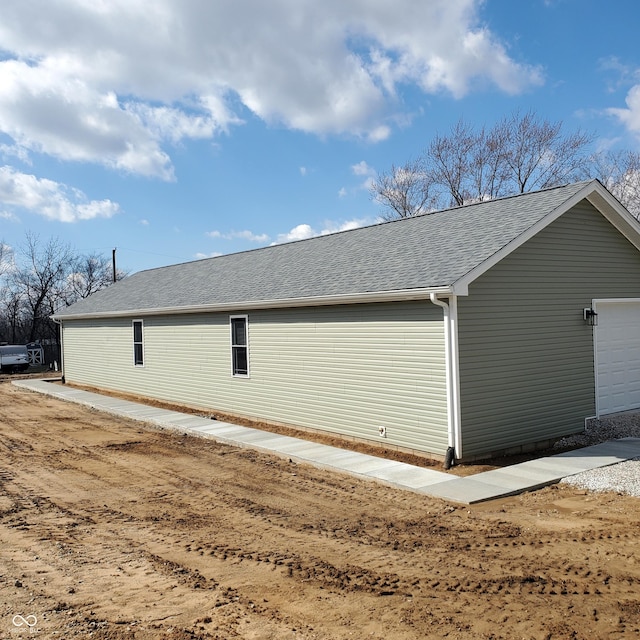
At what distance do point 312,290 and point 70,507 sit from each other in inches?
244

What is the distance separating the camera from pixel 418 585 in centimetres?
485

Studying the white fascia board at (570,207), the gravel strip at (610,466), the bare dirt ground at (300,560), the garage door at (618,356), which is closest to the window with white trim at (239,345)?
the bare dirt ground at (300,560)

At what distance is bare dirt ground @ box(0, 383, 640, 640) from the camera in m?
4.24

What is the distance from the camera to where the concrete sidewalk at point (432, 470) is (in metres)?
7.80

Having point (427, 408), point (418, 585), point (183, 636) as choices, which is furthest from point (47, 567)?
point (427, 408)

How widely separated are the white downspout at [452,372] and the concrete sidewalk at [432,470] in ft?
2.21

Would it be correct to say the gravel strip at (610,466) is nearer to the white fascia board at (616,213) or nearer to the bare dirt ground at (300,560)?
the bare dirt ground at (300,560)

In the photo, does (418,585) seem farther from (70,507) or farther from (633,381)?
(633,381)

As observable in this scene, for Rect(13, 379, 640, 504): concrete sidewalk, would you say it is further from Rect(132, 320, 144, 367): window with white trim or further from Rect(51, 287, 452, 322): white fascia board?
Rect(132, 320, 144, 367): window with white trim

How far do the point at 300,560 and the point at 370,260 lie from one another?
7824 millimetres

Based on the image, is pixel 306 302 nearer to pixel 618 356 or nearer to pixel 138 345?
pixel 618 356

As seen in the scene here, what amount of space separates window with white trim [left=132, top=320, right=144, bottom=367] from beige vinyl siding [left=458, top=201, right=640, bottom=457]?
12443mm

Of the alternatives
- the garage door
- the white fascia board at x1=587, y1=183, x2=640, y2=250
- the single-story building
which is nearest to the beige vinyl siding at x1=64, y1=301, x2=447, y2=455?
the single-story building

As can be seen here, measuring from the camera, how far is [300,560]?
547cm
